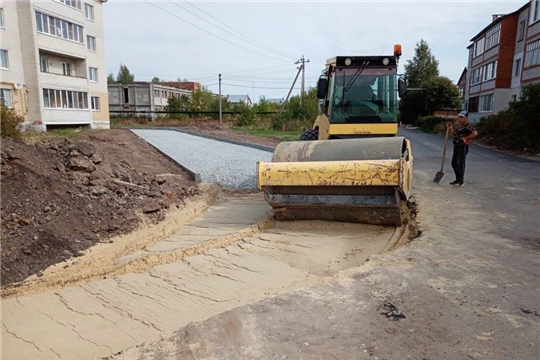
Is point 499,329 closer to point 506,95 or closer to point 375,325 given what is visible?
point 375,325

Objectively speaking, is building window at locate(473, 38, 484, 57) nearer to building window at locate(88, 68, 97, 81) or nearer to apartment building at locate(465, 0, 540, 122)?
apartment building at locate(465, 0, 540, 122)

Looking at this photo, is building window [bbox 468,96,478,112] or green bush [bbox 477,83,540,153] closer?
green bush [bbox 477,83,540,153]

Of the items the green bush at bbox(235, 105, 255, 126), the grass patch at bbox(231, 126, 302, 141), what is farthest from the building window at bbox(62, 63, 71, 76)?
the grass patch at bbox(231, 126, 302, 141)

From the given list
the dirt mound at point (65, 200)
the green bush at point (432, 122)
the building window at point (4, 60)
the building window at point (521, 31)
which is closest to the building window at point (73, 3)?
the building window at point (4, 60)

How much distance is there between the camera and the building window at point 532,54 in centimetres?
2688

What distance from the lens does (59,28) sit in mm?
28578

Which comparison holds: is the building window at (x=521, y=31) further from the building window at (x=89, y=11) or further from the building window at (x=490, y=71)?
the building window at (x=89, y=11)

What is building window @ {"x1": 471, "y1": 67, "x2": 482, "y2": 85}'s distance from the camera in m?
37.3

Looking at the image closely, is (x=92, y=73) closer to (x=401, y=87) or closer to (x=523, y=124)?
(x=523, y=124)

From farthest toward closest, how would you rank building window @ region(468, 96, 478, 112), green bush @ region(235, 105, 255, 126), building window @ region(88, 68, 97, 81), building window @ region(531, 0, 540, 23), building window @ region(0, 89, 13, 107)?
building window @ region(468, 96, 478, 112), green bush @ region(235, 105, 255, 126), building window @ region(88, 68, 97, 81), building window @ region(531, 0, 540, 23), building window @ region(0, 89, 13, 107)

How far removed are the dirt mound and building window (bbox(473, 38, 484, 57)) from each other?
37096mm

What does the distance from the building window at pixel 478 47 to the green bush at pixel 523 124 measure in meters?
22.1

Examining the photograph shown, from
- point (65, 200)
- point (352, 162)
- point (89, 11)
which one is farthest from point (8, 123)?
point (89, 11)

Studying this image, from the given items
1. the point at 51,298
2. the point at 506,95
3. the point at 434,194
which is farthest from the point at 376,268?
the point at 506,95
